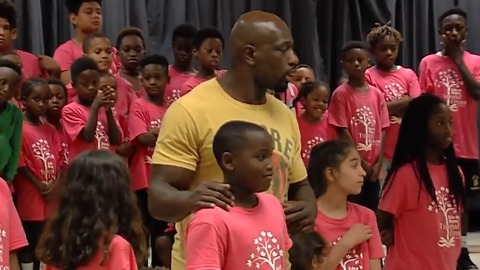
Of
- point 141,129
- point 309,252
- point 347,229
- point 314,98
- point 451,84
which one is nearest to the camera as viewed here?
point 309,252

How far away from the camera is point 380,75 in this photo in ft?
19.5

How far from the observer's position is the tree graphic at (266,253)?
8.36 ft

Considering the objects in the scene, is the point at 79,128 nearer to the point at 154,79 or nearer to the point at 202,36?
the point at 154,79

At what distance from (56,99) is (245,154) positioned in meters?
2.56

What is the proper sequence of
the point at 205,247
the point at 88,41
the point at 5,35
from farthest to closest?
the point at 88,41, the point at 5,35, the point at 205,247

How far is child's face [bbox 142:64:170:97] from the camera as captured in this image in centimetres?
527

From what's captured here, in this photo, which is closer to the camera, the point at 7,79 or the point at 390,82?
the point at 7,79

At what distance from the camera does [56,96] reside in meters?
4.92

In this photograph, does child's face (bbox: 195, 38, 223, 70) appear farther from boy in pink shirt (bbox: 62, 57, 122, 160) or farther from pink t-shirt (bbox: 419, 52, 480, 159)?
pink t-shirt (bbox: 419, 52, 480, 159)

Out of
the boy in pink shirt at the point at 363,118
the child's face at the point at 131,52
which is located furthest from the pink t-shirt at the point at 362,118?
the child's face at the point at 131,52

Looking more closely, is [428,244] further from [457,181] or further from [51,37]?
[51,37]

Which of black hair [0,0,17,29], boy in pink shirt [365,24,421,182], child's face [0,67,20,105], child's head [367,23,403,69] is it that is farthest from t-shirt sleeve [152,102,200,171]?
child's head [367,23,403,69]

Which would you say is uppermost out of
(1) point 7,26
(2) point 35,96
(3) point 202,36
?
(1) point 7,26

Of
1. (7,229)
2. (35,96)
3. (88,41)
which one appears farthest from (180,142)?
(88,41)
